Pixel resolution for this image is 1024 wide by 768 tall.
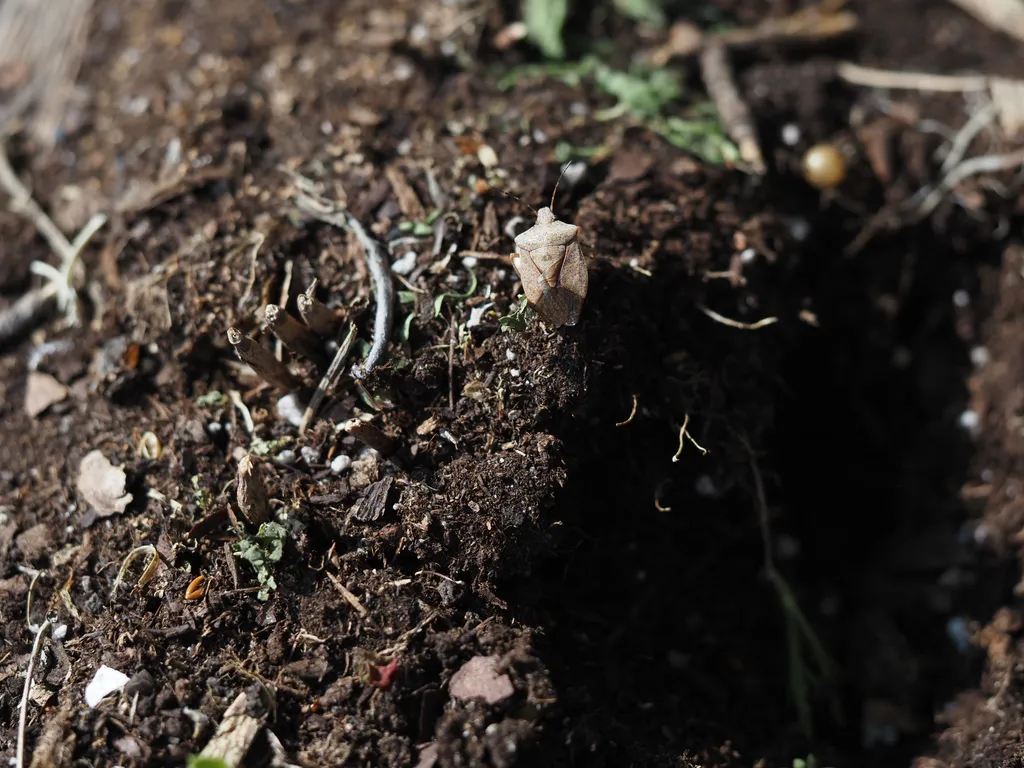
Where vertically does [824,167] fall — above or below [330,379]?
below

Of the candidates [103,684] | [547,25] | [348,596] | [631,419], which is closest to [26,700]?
[103,684]

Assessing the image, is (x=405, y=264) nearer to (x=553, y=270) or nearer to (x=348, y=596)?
(x=553, y=270)

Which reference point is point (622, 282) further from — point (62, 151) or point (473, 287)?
point (62, 151)

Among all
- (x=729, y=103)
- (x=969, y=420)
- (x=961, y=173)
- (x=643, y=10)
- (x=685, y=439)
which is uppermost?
(x=643, y=10)

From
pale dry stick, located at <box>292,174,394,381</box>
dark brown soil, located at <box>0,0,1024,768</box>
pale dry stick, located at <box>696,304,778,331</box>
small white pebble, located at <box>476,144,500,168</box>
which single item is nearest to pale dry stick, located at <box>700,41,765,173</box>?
dark brown soil, located at <box>0,0,1024,768</box>

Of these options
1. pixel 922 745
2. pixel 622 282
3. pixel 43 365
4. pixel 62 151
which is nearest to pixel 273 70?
pixel 62 151

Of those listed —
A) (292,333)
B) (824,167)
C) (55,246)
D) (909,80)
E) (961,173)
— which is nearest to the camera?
(292,333)
